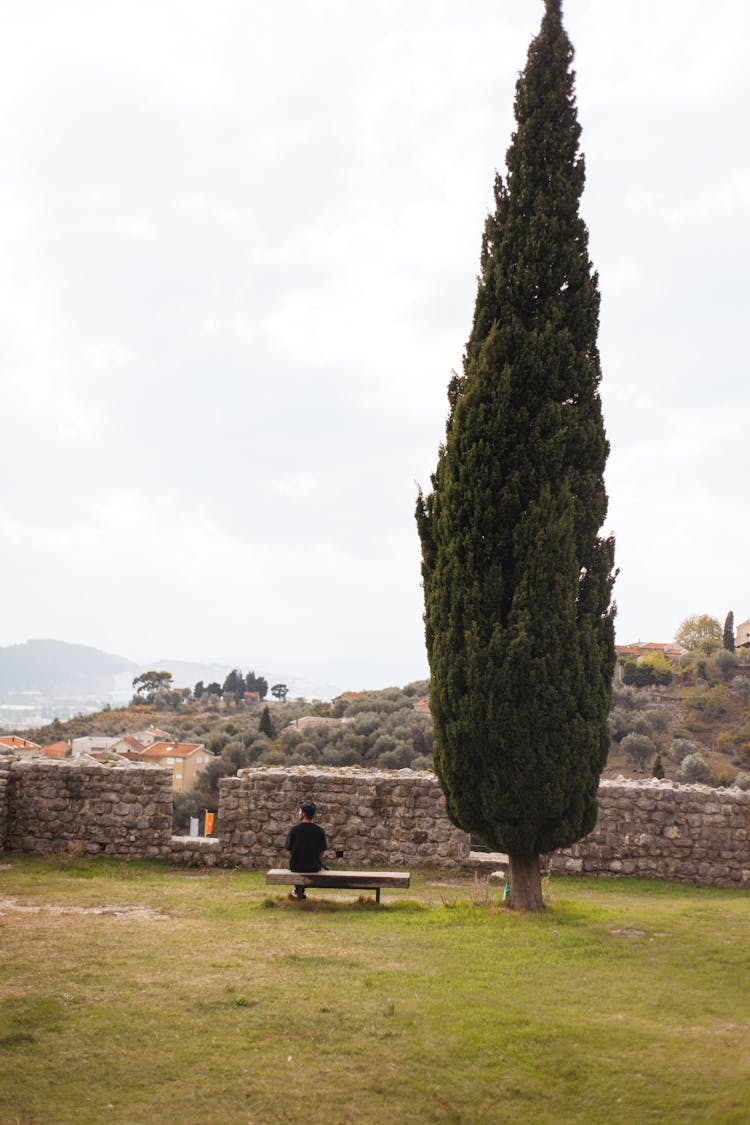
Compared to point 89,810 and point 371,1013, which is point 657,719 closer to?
point 89,810

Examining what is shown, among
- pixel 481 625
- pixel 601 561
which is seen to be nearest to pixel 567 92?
pixel 601 561

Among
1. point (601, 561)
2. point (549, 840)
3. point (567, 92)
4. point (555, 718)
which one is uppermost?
point (567, 92)

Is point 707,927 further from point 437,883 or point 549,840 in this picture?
point 437,883

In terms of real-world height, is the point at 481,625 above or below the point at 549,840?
above

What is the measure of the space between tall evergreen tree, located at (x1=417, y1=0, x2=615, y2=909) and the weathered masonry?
134 inches

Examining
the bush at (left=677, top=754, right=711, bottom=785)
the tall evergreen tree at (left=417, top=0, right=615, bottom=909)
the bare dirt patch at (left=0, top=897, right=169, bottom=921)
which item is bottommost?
the bush at (left=677, top=754, right=711, bottom=785)

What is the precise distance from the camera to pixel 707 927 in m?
8.62

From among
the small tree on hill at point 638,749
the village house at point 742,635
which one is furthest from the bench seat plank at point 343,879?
the village house at point 742,635

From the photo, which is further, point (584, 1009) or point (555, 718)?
point (555, 718)

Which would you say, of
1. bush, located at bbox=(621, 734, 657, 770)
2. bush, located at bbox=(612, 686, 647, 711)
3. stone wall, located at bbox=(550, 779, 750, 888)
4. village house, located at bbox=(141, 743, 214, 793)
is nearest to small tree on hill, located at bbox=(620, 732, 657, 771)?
bush, located at bbox=(621, 734, 657, 770)

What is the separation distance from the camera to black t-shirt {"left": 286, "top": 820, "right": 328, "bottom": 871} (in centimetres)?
1011

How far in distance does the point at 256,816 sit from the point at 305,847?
10.7ft

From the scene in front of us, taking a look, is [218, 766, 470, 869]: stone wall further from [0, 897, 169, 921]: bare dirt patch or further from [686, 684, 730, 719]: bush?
[686, 684, 730, 719]: bush

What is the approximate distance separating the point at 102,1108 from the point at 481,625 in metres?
5.93
